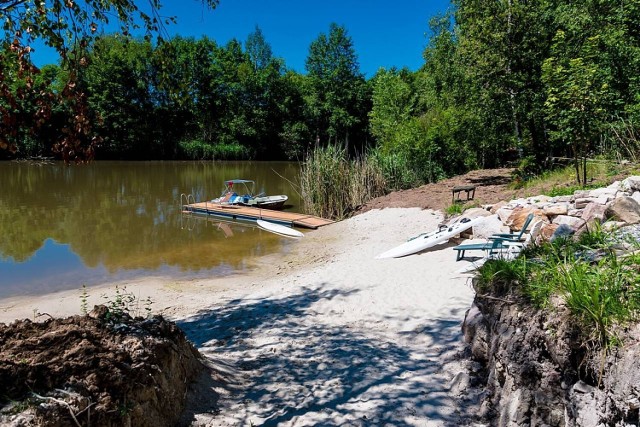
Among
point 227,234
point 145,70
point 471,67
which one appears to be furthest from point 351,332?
point 145,70

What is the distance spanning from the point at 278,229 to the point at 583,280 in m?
12.3

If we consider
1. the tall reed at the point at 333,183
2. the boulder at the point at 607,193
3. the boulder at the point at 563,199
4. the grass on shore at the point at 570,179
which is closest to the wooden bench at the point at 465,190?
the grass on shore at the point at 570,179

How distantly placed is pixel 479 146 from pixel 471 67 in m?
5.73

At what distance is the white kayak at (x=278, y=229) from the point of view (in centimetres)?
1403

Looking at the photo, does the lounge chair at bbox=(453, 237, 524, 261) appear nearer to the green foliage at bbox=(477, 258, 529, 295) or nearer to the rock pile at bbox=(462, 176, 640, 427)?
the rock pile at bbox=(462, 176, 640, 427)

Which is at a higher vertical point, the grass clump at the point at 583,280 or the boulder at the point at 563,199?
the boulder at the point at 563,199

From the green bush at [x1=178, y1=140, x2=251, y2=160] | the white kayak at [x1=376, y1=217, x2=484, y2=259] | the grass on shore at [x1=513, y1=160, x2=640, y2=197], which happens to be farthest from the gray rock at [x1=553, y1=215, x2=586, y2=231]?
the green bush at [x1=178, y1=140, x2=251, y2=160]

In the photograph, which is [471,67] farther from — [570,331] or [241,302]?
[570,331]

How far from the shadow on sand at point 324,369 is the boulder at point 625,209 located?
2.68 m

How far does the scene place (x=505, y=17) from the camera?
14.2 metres

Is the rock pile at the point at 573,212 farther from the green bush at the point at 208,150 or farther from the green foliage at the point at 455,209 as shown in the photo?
the green bush at the point at 208,150

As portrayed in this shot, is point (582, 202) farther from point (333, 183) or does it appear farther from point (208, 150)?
point (208, 150)

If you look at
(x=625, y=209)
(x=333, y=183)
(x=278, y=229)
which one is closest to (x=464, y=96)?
(x=333, y=183)

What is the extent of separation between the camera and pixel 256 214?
16453 mm
